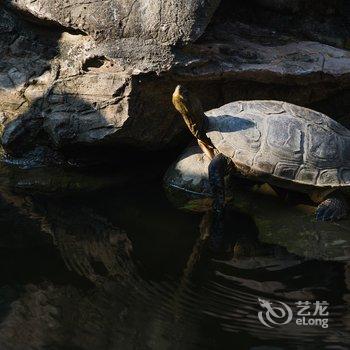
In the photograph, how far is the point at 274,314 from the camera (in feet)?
11.4

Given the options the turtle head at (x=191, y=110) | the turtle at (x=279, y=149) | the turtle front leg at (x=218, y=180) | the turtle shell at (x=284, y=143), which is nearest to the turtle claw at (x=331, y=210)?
the turtle at (x=279, y=149)

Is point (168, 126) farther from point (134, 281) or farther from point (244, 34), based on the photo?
point (134, 281)

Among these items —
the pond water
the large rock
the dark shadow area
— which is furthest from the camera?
the dark shadow area

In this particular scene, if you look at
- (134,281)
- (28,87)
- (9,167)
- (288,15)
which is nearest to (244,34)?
(288,15)

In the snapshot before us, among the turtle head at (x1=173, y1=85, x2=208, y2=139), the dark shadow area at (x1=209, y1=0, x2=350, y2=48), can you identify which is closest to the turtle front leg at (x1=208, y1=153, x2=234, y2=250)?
the turtle head at (x1=173, y1=85, x2=208, y2=139)

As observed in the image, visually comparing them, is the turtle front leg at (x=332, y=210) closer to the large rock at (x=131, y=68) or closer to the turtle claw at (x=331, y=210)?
the turtle claw at (x=331, y=210)

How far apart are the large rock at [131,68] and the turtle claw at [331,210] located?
1.30 m

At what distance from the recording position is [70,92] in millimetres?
5352

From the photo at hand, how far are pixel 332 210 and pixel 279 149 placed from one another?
2.15ft

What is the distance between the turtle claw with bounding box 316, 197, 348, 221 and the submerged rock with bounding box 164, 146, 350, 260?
5 cm

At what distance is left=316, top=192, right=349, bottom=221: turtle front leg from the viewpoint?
185 inches

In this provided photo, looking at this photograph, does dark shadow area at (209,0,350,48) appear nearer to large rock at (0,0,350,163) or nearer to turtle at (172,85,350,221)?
large rock at (0,0,350,163)

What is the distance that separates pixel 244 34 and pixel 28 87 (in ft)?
7.05

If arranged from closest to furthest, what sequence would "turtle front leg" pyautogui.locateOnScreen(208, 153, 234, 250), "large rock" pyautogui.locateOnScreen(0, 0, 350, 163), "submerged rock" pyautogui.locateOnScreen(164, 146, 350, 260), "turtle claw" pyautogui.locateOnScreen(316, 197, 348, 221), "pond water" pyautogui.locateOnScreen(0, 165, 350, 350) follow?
"pond water" pyautogui.locateOnScreen(0, 165, 350, 350)
"submerged rock" pyautogui.locateOnScreen(164, 146, 350, 260)
"turtle claw" pyautogui.locateOnScreen(316, 197, 348, 221)
"turtle front leg" pyautogui.locateOnScreen(208, 153, 234, 250)
"large rock" pyautogui.locateOnScreen(0, 0, 350, 163)
